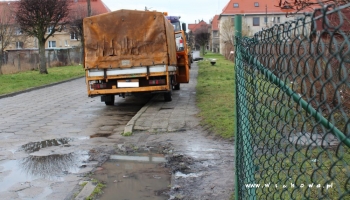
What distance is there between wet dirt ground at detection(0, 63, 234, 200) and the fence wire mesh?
5.04ft

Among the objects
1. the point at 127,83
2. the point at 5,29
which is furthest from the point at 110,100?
the point at 5,29

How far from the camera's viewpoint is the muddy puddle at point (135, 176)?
17.1 feet

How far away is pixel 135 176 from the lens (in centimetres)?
592

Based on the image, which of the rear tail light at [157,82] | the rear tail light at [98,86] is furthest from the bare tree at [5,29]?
the rear tail light at [157,82]

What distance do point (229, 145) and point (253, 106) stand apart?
3.96 m

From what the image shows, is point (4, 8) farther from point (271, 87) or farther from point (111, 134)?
point (271, 87)

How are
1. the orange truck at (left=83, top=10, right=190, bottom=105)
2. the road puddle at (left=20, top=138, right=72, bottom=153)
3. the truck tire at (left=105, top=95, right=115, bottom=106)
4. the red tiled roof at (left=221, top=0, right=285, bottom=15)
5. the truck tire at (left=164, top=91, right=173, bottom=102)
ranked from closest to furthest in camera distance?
the road puddle at (left=20, top=138, right=72, bottom=153), the orange truck at (left=83, top=10, right=190, bottom=105), the truck tire at (left=164, top=91, right=173, bottom=102), the truck tire at (left=105, top=95, right=115, bottom=106), the red tiled roof at (left=221, top=0, right=285, bottom=15)

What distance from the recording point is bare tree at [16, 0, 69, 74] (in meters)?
26.4

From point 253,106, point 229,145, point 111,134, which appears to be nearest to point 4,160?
point 111,134

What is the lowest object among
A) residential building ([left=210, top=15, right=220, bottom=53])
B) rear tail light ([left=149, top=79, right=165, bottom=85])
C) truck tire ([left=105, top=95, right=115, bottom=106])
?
truck tire ([left=105, top=95, right=115, bottom=106])

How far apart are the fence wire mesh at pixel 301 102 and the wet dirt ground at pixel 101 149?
1535mm

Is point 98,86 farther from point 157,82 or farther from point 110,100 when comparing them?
point 157,82

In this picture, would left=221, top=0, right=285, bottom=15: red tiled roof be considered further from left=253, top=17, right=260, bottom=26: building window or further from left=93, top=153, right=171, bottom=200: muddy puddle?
left=93, top=153, right=171, bottom=200: muddy puddle

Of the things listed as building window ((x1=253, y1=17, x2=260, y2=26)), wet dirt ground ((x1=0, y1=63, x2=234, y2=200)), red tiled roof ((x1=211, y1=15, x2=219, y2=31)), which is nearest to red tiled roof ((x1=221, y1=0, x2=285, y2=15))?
building window ((x1=253, y1=17, x2=260, y2=26))
